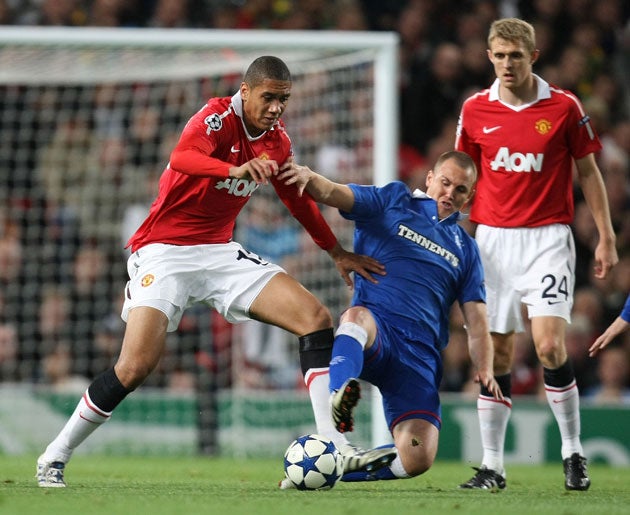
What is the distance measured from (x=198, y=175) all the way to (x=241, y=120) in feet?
1.92

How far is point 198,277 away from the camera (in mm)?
6488

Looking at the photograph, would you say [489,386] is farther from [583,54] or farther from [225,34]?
[583,54]

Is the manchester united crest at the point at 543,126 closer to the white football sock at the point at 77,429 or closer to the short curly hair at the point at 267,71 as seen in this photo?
the short curly hair at the point at 267,71

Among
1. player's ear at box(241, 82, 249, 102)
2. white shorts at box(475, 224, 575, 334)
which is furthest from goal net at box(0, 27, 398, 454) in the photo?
player's ear at box(241, 82, 249, 102)

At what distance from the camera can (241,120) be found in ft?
21.4

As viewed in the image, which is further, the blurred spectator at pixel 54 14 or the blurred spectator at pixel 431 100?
the blurred spectator at pixel 54 14

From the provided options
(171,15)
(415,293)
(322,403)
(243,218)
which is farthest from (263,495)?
(171,15)

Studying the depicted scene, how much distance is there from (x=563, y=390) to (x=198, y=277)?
7.01 ft

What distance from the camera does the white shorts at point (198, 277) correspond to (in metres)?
6.35

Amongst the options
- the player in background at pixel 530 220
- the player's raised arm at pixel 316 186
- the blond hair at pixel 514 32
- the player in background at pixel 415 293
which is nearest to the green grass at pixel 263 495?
the player in background at pixel 415 293

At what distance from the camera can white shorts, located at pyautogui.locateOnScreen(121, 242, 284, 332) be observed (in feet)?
20.8

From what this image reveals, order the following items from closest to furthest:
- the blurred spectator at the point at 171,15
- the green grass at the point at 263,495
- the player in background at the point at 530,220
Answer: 1. the green grass at the point at 263,495
2. the player in background at the point at 530,220
3. the blurred spectator at the point at 171,15

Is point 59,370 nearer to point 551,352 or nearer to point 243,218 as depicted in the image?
point 243,218

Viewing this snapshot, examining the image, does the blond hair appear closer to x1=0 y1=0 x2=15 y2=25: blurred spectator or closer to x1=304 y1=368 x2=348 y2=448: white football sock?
x1=304 y1=368 x2=348 y2=448: white football sock
